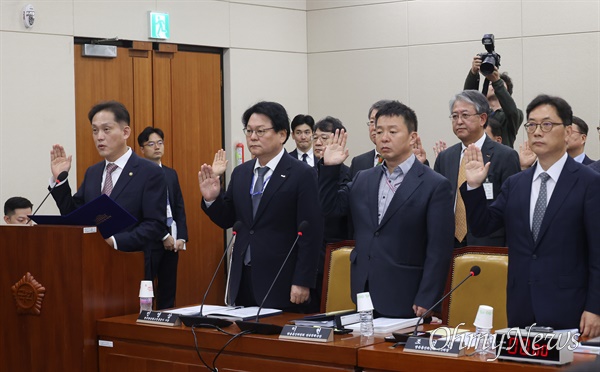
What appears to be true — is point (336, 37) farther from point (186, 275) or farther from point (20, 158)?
point (20, 158)

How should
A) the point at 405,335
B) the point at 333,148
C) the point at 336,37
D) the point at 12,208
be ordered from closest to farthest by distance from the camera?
1. the point at 405,335
2. the point at 333,148
3. the point at 12,208
4. the point at 336,37

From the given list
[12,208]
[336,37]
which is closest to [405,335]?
[12,208]

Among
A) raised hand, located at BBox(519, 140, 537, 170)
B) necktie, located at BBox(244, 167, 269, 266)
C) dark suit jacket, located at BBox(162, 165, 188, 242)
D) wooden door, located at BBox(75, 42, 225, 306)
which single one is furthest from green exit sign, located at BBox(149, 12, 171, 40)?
raised hand, located at BBox(519, 140, 537, 170)

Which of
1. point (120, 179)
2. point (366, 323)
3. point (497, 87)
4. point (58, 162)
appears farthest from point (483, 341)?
point (497, 87)

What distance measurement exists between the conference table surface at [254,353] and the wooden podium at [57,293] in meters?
0.09

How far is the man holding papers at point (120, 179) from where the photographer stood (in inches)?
173

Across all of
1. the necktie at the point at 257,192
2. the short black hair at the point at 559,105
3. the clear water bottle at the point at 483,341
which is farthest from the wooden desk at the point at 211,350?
the short black hair at the point at 559,105

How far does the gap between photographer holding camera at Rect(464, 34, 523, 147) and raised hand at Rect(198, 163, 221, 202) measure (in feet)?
6.71

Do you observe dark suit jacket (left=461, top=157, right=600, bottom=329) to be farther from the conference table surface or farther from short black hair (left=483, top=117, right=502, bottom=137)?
short black hair (left=483, top=117, right=502, bottom=137)

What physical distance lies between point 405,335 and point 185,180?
474 centimetres

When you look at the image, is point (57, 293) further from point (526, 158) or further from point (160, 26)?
point (160, 26)

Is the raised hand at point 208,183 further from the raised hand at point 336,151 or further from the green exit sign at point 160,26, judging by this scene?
the green exit sign at point 160,26

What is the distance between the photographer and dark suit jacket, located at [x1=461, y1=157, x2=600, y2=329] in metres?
3.28

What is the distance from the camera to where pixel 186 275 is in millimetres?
7566
